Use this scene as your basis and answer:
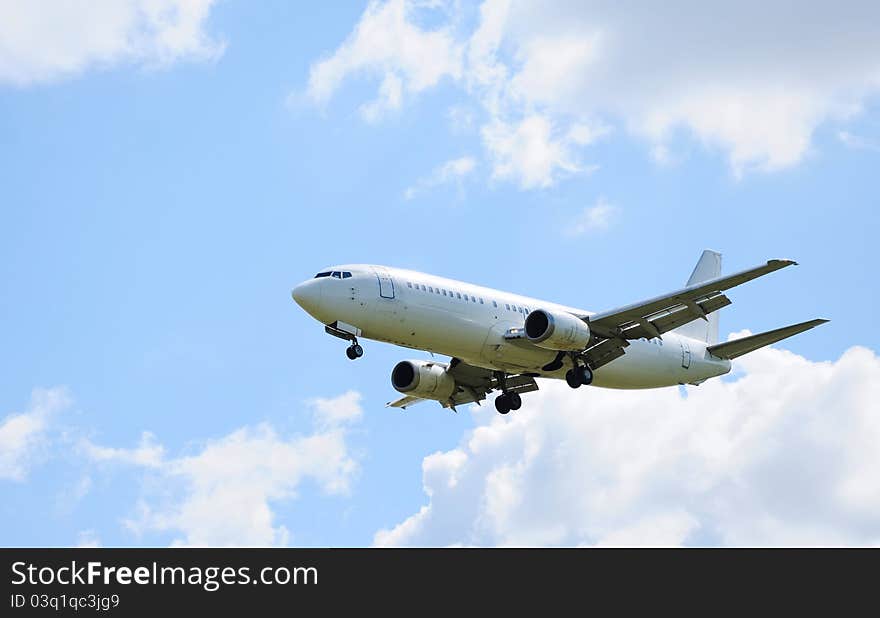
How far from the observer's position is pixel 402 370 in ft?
196

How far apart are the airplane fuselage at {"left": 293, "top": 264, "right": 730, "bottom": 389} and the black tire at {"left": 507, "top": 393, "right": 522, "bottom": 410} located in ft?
13.5

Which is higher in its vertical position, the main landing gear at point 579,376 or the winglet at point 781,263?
the main landing gear at point 579,376

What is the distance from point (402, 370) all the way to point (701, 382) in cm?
1386

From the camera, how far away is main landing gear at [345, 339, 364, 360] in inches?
1929

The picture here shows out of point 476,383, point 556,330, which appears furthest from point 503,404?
point 556,330

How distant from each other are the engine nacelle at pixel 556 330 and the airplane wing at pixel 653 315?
55.2 inches

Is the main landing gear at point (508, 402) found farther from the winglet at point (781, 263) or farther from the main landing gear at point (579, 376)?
the winglet at point (781, 263)

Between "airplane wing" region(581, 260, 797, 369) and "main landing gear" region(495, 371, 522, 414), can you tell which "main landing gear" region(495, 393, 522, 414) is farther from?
"airplane wing" region(581, 260, 797, 369)

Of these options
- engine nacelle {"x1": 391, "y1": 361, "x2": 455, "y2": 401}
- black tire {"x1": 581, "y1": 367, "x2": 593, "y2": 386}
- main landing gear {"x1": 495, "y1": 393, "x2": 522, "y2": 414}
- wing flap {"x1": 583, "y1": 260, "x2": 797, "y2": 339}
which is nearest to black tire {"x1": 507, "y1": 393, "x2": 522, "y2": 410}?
main landing gear {"x1": 495, "y1": 393, "x2": 522, "y2": 414}

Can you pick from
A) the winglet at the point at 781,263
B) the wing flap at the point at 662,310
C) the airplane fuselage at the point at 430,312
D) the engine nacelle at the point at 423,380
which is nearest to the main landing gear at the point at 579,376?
the airplane fuselage at the point at 430,312

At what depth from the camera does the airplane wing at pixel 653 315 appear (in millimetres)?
49875

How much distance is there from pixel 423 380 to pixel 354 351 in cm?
1049

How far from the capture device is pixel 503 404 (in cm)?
5944

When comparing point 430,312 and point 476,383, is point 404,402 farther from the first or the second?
point 430,312
